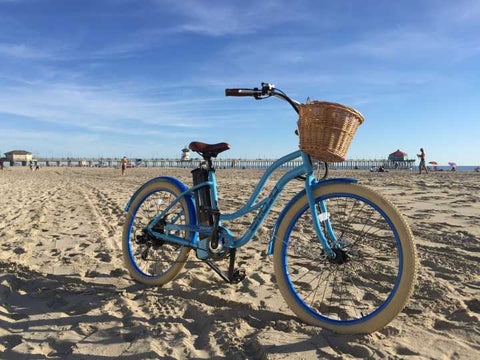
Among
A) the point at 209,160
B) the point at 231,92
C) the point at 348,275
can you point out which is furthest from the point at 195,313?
the point at 231,92

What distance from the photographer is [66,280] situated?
3260mm

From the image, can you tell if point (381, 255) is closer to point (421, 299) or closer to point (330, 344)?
point (421, 299)

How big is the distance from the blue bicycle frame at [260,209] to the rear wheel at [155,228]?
0.07 metres

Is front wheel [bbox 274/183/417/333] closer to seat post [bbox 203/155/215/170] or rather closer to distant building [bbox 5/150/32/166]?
seat post [bbox 203/155/215/170]

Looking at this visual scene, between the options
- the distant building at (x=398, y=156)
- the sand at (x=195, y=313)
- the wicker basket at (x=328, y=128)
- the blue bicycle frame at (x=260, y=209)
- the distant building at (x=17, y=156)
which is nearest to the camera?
the sand at (x=195, y=313)

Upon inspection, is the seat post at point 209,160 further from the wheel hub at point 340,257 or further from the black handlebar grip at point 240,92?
the wheel hub at point 340,257

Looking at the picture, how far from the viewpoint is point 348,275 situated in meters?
3.25

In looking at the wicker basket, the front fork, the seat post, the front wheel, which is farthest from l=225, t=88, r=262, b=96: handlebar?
the front wheel

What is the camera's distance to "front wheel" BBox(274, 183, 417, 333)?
2.04m

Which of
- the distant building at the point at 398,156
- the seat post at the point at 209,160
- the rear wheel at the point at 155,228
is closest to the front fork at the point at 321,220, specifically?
the seat post at the point at 209,160

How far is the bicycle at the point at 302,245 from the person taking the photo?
214 cm

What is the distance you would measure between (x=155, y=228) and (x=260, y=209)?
120 cm

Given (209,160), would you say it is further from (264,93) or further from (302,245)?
(302,245)

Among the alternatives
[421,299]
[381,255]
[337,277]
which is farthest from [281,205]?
[421,299]
